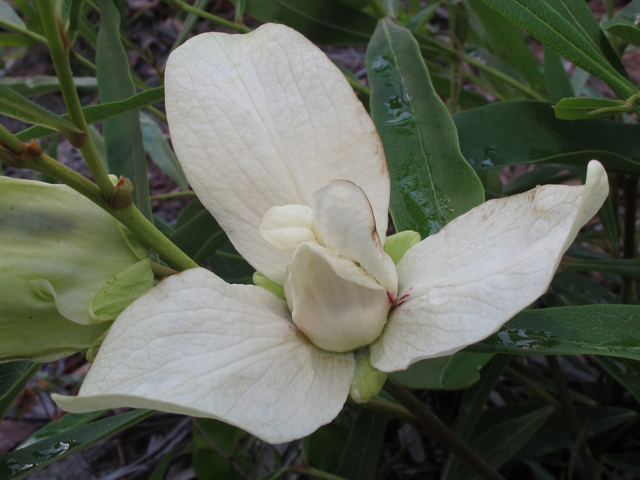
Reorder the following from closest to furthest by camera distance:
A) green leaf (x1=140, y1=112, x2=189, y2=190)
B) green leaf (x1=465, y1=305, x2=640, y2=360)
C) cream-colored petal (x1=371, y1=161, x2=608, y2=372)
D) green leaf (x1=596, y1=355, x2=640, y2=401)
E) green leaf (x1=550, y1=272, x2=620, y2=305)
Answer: cream-colored petal (x1=371, y1=161, x2=608, y2=372)
green leaf (x1=465, y1=305, x2=640, y2=360)
green leaf (x1=596, y1=355, x2=640, y2=401)
green leaf (x1=550, y1=272, x2=620, y2=305)
green leaf (x1=140, y1=112, x2=189, y2=190)

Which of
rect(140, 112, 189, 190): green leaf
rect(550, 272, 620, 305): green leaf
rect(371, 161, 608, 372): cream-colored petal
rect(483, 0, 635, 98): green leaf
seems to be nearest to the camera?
rect(371, 161, 608, 372): cream-colored petal

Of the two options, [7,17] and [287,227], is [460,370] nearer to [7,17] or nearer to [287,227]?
[287,227]

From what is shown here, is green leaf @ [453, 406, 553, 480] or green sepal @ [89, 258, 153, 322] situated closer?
green sepal @ [89, 258, 153, 322]

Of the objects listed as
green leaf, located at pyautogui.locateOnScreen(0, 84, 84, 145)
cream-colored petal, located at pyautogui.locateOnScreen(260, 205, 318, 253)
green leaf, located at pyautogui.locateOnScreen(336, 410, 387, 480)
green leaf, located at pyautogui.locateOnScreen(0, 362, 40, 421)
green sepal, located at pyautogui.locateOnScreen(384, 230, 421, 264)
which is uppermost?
green leaf, located at pyautogui.locateOnScreen(0, 84, 84, 145)

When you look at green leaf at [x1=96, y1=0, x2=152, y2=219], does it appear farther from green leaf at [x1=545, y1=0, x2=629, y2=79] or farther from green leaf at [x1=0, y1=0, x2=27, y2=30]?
green leaf at [x1=545, y1=0, x2=629, y2=79]

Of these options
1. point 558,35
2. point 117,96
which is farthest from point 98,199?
point 558,35

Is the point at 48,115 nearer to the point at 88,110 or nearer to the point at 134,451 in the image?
the point at 88,110

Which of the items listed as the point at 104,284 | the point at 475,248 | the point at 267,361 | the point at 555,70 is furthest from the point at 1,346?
the point at 555,70

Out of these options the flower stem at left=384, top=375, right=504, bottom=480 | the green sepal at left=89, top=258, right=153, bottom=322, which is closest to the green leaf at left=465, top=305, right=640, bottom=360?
the flower stem at left=384, top=375, right=504, bottom=480
